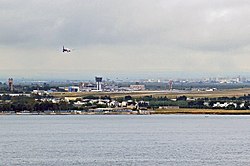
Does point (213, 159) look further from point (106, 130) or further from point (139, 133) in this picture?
point (106, 130)

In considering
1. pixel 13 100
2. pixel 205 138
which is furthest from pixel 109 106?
pixel 205 138

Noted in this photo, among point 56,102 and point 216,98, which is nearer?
point 56,102

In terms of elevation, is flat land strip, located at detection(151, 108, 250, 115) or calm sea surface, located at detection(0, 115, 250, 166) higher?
flat land strip, located at detection(151, 108, 250, 115)

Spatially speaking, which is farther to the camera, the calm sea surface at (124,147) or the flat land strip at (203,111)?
the flat land strip at (203,111)

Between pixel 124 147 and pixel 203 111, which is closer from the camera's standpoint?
pixel 124 147

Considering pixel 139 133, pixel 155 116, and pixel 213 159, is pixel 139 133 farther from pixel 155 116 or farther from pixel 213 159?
pixel 155 116

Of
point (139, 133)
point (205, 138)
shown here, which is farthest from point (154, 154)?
point (139, 133)

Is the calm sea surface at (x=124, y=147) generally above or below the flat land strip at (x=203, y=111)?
below

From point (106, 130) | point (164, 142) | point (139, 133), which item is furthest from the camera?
point (106, 130)

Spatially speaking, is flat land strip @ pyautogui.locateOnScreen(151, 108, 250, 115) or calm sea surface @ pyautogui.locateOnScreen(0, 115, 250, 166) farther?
flat land strip @ pyautogui.locateOnScreen(151, 108, 250, 115)

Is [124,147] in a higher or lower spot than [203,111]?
lower

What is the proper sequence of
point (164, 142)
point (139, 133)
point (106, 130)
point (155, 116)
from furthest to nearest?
point (155, 116)
point (106, 130)
point (139, 133)
point (164, 142)
